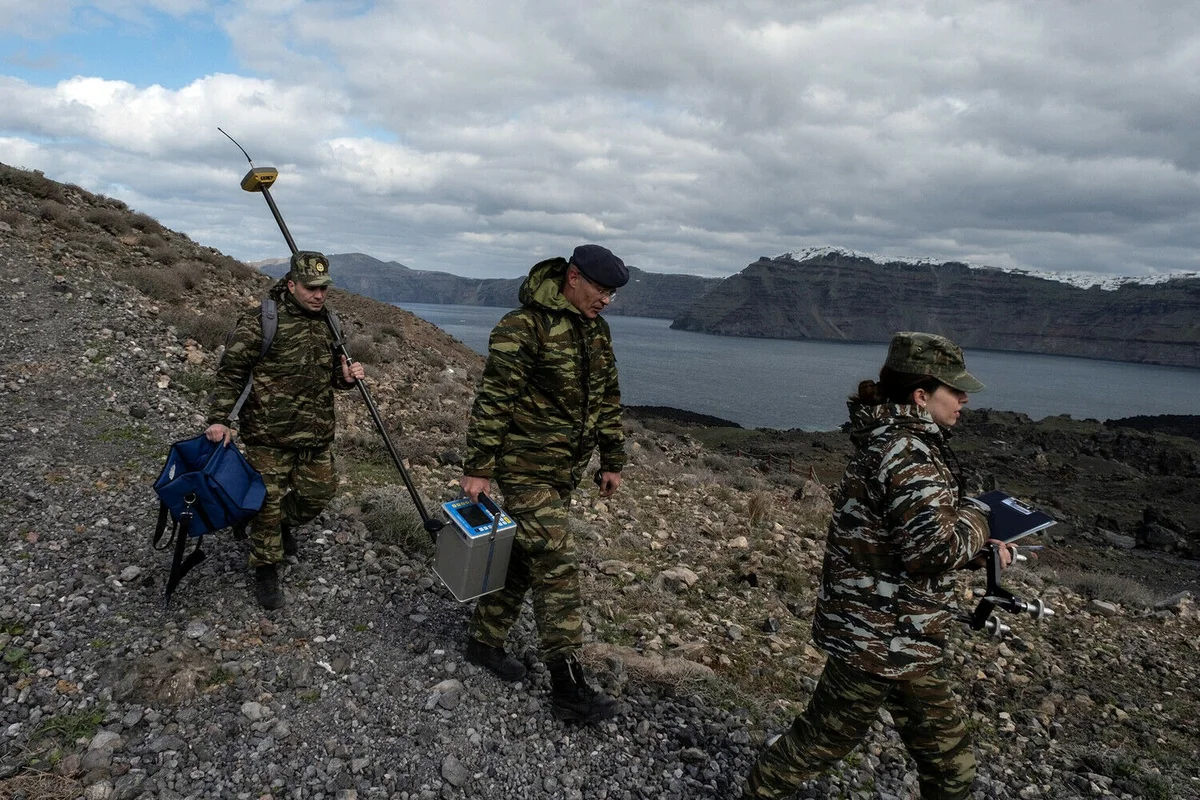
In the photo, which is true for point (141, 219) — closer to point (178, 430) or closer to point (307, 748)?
point (178, 430)

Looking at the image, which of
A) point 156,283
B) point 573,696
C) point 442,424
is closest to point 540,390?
point 573,696

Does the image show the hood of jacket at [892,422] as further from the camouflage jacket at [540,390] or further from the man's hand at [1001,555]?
the camouflage jacket at [540,390]

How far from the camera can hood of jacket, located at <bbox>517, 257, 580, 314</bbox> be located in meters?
3.32

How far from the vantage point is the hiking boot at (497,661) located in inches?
151

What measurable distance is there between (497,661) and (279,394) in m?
2.18

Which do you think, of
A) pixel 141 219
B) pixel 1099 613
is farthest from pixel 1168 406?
pixel 141 219

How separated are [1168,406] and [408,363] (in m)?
114

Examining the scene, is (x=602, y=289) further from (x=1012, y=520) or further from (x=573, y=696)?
(x=573, y=696)

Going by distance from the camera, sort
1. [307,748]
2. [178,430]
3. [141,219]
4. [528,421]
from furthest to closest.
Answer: [141,219]
[178,430]
[528,421]
[307,748]

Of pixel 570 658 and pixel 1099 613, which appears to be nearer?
pixel 570 658

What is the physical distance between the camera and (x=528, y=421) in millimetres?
3414

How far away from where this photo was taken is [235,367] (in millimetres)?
4160

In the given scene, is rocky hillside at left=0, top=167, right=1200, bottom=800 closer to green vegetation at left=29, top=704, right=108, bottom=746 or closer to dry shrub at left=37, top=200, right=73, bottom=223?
green vegetation at left=29, top=704, right=108, bottom=746

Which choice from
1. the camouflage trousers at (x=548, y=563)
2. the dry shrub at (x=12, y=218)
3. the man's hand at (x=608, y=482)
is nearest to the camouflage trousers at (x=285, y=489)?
the camouflage trousers at (x=548, y=563)
